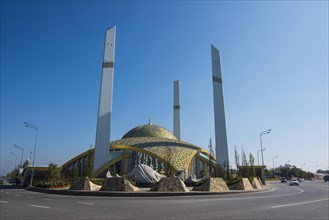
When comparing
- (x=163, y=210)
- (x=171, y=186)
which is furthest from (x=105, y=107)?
(x=163, y=210)

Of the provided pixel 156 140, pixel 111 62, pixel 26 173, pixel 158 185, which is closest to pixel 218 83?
pixel 156 140

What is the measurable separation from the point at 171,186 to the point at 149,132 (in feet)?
145

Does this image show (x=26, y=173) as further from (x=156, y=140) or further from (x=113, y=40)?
(x=113, y=40)

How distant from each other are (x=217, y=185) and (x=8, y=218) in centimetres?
1496

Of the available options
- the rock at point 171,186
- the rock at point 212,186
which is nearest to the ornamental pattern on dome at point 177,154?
the rock at point 212,186

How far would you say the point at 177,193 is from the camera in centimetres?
1644

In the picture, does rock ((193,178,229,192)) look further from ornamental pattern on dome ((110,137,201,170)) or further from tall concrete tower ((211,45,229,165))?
tall concrete tower ((211,45,229,165))

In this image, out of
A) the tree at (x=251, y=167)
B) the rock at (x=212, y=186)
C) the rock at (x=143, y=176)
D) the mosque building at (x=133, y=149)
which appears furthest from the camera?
the mosque building at (x=133, y=149)

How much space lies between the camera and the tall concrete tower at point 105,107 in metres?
40.1

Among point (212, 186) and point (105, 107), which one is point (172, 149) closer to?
point (105, 107)

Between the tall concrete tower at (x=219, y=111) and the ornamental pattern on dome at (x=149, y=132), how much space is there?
18.5 m

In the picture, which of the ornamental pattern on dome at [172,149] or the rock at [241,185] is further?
the ornamental pattern on dome at [172,149]

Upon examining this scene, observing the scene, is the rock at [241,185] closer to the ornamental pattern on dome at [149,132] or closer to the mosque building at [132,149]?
the mosque building at [132,149]

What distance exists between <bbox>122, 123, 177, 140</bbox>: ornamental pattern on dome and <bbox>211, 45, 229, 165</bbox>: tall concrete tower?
18.5 meters
